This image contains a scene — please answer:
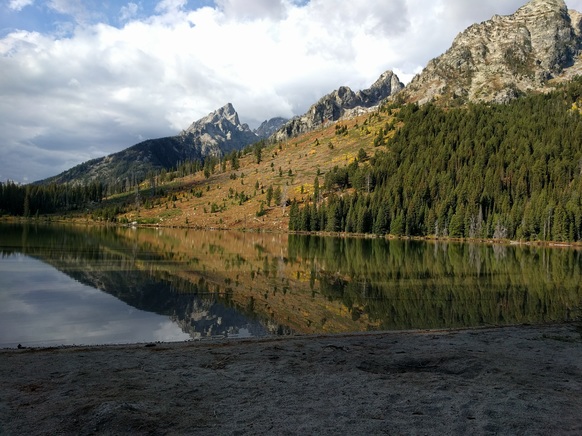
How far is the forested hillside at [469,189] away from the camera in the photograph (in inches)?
5157

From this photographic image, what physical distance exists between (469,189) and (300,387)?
155214mm

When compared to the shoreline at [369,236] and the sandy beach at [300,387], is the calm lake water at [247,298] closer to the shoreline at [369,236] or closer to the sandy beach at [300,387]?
the sandy beach at [300,387]

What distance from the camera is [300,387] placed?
11727 millimetres

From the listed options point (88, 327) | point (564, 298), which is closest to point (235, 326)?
point (88, 327)

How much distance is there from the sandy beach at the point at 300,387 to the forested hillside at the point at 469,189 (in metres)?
127

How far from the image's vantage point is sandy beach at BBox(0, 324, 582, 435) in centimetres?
901

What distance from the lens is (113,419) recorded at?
8797 mm

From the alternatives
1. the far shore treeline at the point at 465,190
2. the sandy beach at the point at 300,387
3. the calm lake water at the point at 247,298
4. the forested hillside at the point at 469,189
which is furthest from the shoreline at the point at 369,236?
the sandy beach at the point at 300,387

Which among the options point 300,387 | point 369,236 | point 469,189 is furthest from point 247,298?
point 469,189

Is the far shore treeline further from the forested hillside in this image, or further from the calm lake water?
the calm lake water

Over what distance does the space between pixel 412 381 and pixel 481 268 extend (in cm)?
4554

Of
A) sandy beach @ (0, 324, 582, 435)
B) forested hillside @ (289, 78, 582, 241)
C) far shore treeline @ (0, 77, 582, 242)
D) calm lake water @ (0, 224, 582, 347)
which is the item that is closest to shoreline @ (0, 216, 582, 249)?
far shore treeline @ (0, 77, 582, 242)

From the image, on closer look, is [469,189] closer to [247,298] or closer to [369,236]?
[369,236]

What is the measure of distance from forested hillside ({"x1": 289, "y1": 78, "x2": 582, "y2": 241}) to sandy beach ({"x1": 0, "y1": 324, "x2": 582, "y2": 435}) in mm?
126520
